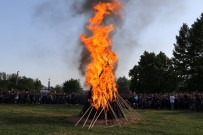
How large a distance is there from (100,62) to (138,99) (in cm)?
1709

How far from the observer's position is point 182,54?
75375 millimetres

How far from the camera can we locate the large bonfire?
21.9 meters

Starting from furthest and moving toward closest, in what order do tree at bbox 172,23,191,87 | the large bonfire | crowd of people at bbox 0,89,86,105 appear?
tree at bbox 172,23,191,87 < crowd of people at bbox 0,89,86,105 < the large bonfire

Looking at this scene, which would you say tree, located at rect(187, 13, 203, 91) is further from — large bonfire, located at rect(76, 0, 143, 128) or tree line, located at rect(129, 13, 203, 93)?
large bonfire, located at rect(76, 0, 143, 128)

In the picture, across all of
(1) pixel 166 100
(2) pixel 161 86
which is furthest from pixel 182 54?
(1) pixel 166 100

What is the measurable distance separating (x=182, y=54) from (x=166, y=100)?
129ft

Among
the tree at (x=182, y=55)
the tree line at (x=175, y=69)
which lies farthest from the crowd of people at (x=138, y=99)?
the tree at (x=182, y=55)

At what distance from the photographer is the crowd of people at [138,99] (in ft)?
117

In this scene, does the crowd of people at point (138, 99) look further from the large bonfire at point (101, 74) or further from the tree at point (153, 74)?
the tree at point (153, 74)

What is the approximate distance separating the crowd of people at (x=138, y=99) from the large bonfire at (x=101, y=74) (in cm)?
327

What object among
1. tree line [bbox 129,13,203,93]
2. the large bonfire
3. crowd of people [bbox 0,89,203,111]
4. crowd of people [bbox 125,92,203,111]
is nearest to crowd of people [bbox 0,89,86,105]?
crowd of people [bbox 0,89,203,111]

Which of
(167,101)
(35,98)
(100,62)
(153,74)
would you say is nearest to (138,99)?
(167,101)

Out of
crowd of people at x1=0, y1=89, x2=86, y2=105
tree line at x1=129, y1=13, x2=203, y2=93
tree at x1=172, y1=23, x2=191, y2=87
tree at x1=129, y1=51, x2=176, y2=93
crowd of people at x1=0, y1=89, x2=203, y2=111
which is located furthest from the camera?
tree at x1=129, y1=51, x2=176, y2=93

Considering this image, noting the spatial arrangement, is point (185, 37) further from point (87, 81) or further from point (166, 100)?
point (87, 81)
